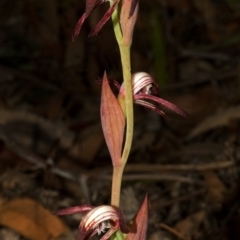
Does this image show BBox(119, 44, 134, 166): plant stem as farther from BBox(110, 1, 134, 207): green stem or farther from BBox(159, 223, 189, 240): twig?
BBox(159, 223, 189, 240): twig

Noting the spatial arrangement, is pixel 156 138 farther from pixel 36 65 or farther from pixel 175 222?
pixel 36 65

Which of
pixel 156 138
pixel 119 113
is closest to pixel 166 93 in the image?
pixel 156 138

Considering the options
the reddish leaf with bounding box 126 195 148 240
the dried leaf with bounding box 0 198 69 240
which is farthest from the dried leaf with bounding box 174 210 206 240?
the reddish leaf with bounding box 126 195 148 240

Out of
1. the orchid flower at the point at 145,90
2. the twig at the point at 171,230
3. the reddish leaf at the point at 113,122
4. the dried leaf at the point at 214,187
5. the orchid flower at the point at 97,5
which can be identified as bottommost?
the reddish leaf at the point at 113,122

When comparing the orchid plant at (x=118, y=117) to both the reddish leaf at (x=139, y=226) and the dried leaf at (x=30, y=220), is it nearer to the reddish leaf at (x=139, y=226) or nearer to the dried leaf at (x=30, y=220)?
the reddish leaf at (x=139, y=226)

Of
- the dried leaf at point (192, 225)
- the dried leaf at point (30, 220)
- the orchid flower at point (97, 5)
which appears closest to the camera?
the orchid flower at point (97, 5)

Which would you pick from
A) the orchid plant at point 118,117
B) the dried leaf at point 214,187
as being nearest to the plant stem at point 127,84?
the orchid plant at point 118,117

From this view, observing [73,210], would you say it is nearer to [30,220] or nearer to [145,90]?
[145,90]
